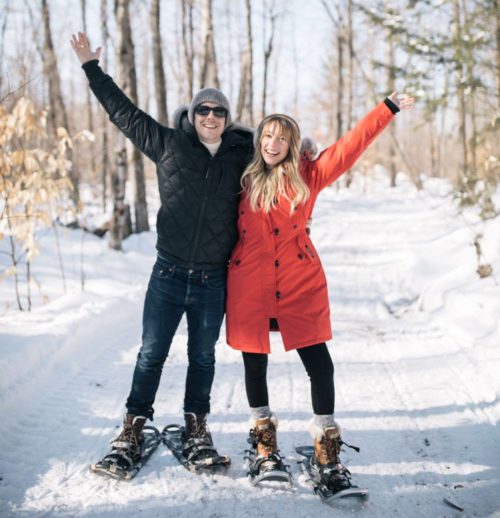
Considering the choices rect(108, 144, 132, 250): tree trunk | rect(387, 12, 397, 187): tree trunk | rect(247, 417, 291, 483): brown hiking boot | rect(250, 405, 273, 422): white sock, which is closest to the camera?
rect(247, 417, 291, 483): brown hiking boot

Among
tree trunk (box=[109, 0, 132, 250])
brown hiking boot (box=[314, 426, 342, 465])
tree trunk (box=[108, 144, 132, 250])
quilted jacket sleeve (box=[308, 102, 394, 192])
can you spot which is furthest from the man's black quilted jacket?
tree trunk (box=[108, 144, 132, 250])

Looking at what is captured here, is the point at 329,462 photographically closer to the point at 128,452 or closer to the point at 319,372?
the point at 319,372

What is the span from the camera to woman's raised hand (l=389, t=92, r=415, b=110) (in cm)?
268

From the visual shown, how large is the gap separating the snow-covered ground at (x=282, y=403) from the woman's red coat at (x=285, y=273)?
2.65 feet

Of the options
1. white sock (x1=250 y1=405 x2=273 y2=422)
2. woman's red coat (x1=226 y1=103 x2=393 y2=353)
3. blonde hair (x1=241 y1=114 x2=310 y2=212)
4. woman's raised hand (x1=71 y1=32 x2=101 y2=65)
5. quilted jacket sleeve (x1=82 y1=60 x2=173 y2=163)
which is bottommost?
white sock (x1=250 y1=405 x2=273 y2=422)

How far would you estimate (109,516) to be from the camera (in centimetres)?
225

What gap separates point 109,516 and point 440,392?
2.55m

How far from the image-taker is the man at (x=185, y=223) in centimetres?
272

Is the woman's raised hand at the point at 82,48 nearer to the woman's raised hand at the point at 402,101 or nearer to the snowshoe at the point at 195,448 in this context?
the woman's raised hand at the point at 402,101

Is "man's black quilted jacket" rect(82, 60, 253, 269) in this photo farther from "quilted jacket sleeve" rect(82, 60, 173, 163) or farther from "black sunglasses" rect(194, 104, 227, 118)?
"black sunglasses" rect(194, 104, 227, 118)

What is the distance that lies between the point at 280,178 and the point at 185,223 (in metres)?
0.60

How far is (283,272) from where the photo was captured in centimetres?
269

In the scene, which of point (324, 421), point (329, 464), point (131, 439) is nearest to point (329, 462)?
point (329, 464)

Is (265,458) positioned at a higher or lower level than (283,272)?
lower
